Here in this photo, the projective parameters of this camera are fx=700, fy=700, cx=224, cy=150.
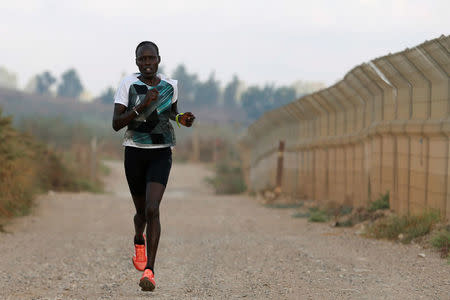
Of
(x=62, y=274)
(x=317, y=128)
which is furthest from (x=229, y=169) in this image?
(x=62, y=274)

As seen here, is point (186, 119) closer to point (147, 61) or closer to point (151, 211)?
point (147, 61)

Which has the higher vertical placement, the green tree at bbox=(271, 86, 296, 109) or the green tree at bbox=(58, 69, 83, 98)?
the green tree at bbox=(58, 69, 83, 98)

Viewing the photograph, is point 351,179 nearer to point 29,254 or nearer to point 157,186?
point 29,254

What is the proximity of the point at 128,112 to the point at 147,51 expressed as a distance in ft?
1.83

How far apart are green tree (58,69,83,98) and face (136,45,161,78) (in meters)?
143

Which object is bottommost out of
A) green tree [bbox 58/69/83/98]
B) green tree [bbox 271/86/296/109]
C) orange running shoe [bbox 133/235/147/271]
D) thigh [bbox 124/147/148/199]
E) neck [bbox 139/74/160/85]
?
orange running shoe [bbox 133/235/147/271]

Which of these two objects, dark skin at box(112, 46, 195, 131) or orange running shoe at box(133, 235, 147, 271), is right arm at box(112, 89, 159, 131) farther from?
orange running shoe at box(133, 235, 147, 271)

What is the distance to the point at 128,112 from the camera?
5625 millimetres

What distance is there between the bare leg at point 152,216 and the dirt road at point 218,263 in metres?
0.37

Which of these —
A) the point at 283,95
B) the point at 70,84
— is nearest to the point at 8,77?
the point at 70,84

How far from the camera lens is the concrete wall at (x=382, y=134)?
8805 mm

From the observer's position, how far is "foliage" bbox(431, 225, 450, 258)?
25.7 feet

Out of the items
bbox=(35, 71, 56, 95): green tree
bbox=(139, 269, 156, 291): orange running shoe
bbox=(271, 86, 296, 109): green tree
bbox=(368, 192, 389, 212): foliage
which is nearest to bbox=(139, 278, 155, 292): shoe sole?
bbox=(139, 269, 156, 291): orange running shoe

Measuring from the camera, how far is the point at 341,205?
43.9ft
